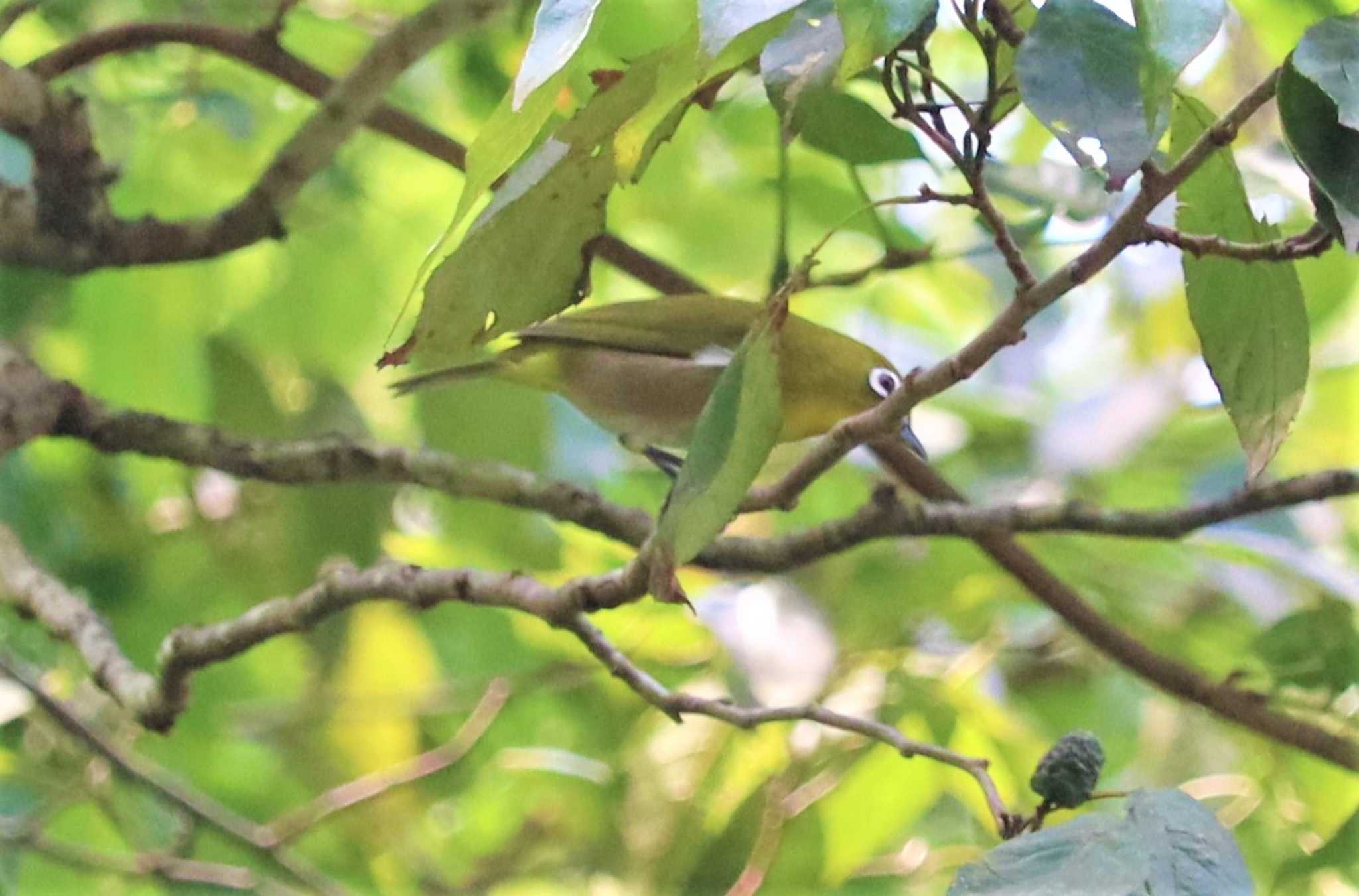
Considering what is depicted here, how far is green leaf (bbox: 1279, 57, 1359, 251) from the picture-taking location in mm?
451

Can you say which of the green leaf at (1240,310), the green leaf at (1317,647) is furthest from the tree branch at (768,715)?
the green leaf at (1317,647)

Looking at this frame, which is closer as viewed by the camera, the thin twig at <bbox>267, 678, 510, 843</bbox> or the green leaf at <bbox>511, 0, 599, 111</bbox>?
the green leaf at <bbox>511, 0, 599, 111</bbox>

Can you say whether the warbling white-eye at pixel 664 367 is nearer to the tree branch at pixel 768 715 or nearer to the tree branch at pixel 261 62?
the tree branch at pixel 261 62

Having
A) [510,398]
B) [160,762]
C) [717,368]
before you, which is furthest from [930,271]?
[160,762]

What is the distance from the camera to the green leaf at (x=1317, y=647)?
38.3 inches

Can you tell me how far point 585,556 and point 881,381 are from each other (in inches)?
13.1

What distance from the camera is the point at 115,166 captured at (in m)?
1.00

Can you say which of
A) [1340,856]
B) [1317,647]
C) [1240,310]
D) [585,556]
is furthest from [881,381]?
[1240,310]

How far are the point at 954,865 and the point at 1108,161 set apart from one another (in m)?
0.94

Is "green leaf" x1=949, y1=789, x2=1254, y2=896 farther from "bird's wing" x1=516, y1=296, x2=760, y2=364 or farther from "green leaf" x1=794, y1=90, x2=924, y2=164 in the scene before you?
"bird's wing" x1=516, y1=296, x2=760, y2=364

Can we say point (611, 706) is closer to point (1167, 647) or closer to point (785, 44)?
point (1167, 647)

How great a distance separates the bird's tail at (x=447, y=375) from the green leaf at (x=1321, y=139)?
84 centimetres

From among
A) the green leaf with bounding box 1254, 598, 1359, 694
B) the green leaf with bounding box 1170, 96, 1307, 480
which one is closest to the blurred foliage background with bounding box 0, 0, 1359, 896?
the green leaf with bounding box 1254, 598, 1359, 694

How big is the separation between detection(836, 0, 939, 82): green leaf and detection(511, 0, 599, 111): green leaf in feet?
0.27
